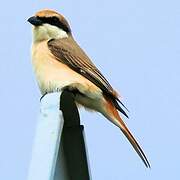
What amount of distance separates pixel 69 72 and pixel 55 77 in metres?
0.23

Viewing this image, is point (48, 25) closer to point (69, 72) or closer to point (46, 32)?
point (46, 32)

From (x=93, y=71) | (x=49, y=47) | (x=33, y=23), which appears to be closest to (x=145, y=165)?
(x=93, y=71)

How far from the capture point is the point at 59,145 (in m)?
2.17

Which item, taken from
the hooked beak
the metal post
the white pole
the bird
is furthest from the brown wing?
the white pole

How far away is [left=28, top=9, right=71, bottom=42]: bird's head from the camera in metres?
5.13

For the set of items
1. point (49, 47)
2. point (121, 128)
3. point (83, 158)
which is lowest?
Result: point (83, 158)

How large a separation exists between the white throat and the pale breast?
0.30m

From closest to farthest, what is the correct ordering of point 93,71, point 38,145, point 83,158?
point 38,145 < point 83,158 < point 93,71

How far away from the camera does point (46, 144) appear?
2.13 m

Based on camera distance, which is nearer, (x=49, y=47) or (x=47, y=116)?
(x=47, y=116)

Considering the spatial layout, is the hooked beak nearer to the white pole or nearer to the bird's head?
the bird's head

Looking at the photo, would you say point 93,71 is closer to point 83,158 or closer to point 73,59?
point 73,59

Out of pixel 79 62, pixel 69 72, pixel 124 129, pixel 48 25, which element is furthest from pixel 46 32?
pixel 124 129

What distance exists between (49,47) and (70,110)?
2.50 m
